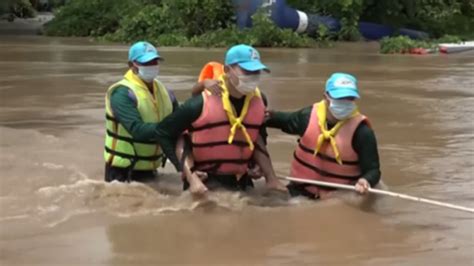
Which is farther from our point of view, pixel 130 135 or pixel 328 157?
pixel 130 135

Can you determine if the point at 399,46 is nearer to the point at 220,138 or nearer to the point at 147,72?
the point at 147,72

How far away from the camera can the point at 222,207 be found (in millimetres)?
5906

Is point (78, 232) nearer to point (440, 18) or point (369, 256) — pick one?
point (369, 256)

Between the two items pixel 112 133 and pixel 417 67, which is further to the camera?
pixel 417 67

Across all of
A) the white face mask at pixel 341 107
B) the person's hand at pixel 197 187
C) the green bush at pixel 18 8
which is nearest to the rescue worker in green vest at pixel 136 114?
the person's hand at pixel 197 187

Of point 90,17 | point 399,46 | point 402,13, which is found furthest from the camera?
point 90,17

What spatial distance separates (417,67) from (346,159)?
13979mm

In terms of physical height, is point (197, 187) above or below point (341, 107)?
below

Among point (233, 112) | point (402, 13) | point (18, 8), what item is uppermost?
point (233, 112)

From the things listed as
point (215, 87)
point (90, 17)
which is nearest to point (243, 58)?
point (215, 87)

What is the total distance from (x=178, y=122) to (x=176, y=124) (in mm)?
21

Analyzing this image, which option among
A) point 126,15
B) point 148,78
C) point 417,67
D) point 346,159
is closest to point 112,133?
point 148,78

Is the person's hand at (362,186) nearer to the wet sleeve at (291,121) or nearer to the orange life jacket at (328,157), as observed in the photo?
the orange life jacket at (328,157)

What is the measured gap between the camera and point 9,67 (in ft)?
60.2
